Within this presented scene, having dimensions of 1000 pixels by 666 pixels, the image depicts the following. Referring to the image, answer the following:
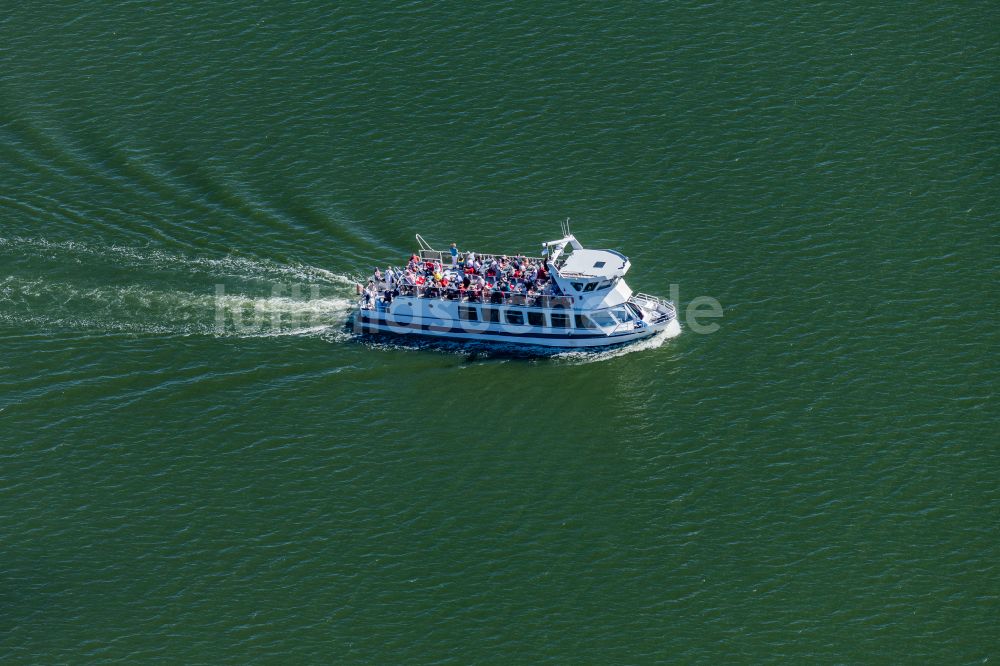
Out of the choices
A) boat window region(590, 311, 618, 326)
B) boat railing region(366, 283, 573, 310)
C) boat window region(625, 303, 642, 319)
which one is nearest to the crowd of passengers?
boat railing region(366, 283, 573, 310)

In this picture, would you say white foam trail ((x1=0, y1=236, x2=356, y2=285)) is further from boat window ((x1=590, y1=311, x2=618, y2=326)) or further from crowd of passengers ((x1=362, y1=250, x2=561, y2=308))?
boat window ((x1=590, y1=311, x2=618, y2=326))

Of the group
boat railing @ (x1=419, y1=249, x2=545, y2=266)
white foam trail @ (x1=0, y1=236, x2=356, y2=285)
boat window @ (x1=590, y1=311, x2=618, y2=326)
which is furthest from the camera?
white foam trail @ (x1=0, y1=236, x2=356, y2=285)

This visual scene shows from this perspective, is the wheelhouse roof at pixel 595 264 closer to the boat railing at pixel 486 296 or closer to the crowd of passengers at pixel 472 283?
the crowd of passengers at pixel 472 283

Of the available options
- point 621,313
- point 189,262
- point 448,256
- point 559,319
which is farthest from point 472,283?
point 189,262

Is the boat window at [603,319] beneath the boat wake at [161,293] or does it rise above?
beneath

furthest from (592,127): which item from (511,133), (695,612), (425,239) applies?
(695,612)

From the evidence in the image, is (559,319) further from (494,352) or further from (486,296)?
(486,296)

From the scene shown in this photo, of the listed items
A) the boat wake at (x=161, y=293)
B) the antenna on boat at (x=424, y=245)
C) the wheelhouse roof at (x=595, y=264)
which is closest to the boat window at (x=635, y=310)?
the wheelhouse roof at (x=595, y=264)
